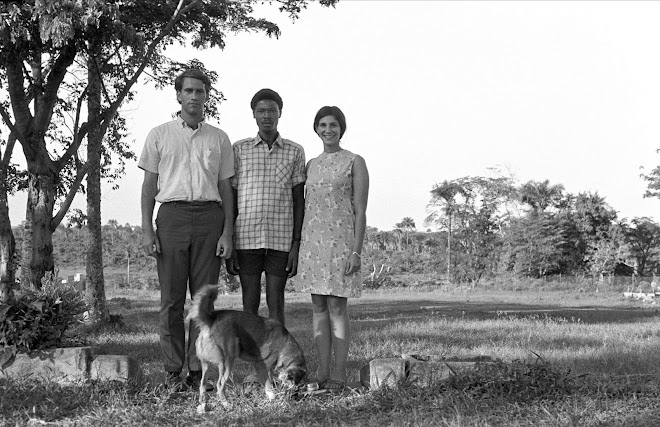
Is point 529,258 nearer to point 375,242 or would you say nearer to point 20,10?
point 375,242

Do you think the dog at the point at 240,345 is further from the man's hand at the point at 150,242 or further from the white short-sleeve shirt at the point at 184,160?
the white short-sleeve shirt at the point at 184,160

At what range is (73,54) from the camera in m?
11.6

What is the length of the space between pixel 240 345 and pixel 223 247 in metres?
0.79

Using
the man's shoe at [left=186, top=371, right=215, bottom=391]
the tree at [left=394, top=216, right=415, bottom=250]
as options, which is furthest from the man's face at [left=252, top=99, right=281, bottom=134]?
the tree at [left=394, top=216, right=415, bottom=250]

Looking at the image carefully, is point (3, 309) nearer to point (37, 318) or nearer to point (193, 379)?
point (37, 318)

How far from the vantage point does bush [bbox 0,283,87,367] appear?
560cm

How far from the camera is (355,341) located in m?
10.6

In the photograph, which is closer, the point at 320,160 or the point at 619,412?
the point at 619,412

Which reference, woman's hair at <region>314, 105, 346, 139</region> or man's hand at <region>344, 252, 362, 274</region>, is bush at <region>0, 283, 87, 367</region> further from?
woman's hair at <region>314, 105, 346, 139</region>

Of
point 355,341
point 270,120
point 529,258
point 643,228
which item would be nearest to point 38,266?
point 355,341

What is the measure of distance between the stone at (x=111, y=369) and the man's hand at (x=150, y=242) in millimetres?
797

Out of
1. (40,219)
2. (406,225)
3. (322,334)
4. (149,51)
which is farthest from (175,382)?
(406,225)

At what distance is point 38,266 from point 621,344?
28.0ft

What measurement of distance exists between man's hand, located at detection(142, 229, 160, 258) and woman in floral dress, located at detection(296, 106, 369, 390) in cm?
107
